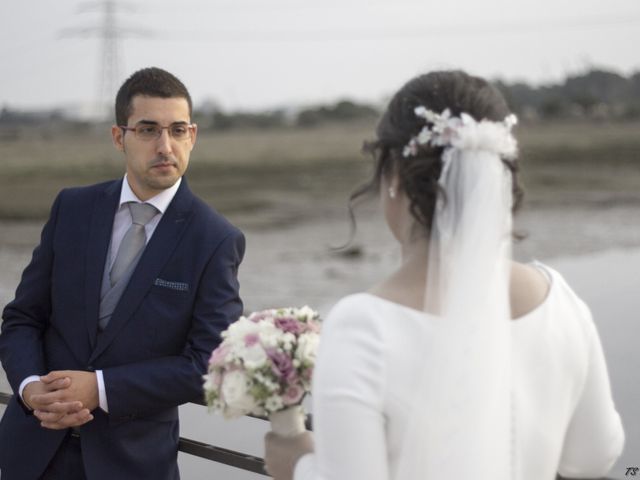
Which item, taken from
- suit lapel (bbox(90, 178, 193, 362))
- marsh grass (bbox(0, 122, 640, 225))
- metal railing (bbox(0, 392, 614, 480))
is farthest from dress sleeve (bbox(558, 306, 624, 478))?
marsh grass (bbox(0, 122, 640, 225))

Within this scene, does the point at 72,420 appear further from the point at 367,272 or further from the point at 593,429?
the point at 367,272

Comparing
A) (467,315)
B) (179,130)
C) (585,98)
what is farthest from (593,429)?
(585,98)

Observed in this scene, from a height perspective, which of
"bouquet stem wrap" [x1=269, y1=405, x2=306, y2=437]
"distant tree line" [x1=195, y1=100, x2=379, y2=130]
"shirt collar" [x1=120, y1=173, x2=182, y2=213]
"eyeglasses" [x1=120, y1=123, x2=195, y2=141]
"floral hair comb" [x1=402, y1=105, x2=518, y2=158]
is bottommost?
"distant tree line" [x1=195, y1=100, x2=379, y2=130]

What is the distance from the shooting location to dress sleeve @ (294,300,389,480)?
1.55 metres

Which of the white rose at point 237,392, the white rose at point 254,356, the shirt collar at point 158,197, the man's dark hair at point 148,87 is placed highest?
the man's dark hair at point 148,87

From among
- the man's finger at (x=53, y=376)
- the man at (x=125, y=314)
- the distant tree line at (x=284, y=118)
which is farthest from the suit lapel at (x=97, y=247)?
the distant tree line at (x=284, y=118)

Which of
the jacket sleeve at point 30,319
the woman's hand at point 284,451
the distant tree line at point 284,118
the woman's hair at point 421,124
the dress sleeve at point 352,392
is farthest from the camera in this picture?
the distant tree line at point 284,118

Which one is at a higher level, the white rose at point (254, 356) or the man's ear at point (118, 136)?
the man's ear at point (118, 136)

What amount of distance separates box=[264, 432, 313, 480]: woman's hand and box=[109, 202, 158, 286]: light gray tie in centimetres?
108

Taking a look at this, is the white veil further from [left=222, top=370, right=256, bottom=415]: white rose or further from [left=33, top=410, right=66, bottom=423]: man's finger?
[left=33, top=410, right=66, bottom=423]: man's finger

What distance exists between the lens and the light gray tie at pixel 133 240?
282cm

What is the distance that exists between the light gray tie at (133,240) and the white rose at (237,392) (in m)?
0.97

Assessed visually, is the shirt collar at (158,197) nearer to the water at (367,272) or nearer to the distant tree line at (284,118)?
the water at (367,272)

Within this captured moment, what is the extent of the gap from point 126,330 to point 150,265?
8.3 inches
